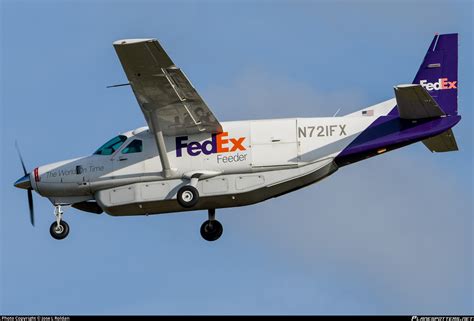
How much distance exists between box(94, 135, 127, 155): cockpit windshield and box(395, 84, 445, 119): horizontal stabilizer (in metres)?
8.87

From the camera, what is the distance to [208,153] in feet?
171

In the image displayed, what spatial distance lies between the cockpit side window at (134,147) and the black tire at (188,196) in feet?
7.16

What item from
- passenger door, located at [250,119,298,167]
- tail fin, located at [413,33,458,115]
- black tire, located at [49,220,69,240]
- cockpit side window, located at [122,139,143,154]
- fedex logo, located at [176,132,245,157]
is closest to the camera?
tail fin, located at [413,33,458,115]

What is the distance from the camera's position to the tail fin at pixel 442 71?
2021 inches

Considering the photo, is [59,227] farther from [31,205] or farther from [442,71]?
[442,71]

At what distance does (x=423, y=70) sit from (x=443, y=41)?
3.51 feet

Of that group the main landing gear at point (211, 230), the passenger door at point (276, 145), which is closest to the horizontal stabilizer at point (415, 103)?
the passenger door at point (276, 145)

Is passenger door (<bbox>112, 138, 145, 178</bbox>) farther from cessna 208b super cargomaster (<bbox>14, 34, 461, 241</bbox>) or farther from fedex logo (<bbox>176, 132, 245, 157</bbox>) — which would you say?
fedex logo (<bbox>176, 132, 245, 157</bbox>)

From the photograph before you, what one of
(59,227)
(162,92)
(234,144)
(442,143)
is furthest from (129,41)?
(442,143)

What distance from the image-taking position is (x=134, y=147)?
174 ft

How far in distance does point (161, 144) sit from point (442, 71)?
8787 millimetres

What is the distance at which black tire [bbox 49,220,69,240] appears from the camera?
5397 centimetres

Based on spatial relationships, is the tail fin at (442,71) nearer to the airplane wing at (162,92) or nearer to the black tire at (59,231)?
the airplane wing at (162,92)

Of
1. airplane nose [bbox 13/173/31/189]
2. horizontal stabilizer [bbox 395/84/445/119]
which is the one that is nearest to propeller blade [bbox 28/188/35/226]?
airplane nose [bbox 13/173/31/189]
